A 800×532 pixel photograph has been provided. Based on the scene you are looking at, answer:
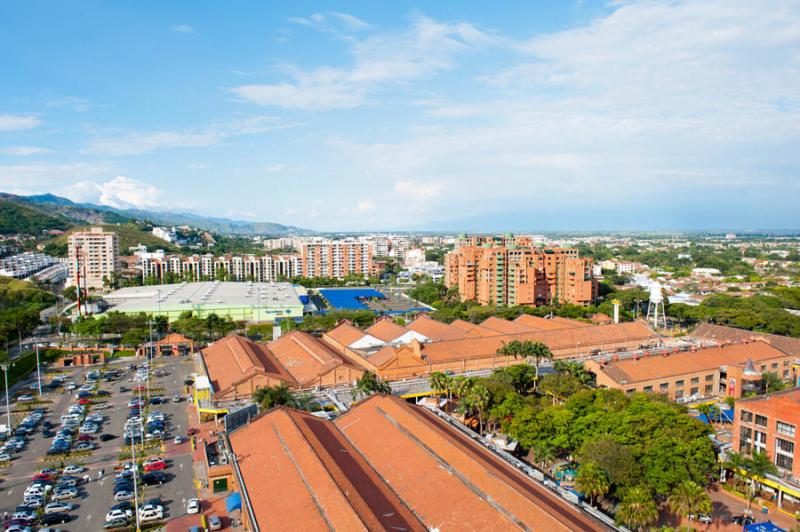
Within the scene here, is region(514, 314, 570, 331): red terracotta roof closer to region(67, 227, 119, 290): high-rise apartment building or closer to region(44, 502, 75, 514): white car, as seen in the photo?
region(44, 502, 75, 514): white car

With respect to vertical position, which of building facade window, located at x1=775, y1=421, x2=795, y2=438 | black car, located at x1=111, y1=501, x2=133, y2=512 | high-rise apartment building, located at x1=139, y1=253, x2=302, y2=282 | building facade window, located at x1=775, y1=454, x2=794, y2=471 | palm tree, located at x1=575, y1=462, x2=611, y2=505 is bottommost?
black car, located at x1=111, y1=501, x2=133, y2=512

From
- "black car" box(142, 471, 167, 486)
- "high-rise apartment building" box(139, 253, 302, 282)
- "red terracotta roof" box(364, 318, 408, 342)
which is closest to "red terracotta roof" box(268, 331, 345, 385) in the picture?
"red terracotta roof" box(364, 318, 408, 342)

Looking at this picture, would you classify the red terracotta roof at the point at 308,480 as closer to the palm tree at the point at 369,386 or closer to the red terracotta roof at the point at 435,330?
the palm tree at the point at 369,386

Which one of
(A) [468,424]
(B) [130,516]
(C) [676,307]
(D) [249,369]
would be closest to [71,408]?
(D) [249,369]

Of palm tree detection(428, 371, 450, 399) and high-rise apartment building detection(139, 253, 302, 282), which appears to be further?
high-rise apartment building detection(139, 253, 302, 282)

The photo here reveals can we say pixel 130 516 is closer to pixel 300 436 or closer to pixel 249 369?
pixel 300 436

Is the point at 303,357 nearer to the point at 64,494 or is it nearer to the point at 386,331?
the point at 386,331

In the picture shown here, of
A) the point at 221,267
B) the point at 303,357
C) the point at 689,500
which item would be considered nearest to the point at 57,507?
→ the point at 303,357
